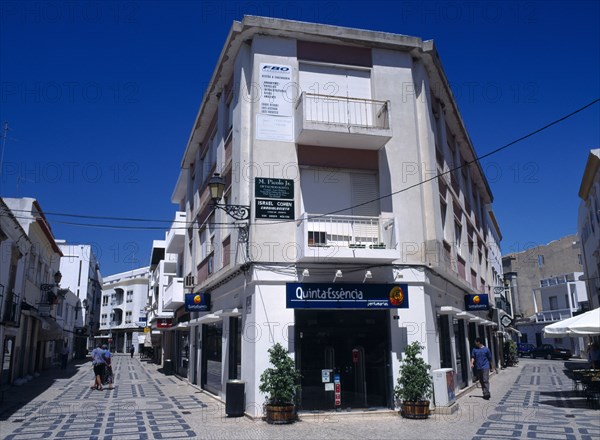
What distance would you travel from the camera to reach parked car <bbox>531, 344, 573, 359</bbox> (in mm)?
41662

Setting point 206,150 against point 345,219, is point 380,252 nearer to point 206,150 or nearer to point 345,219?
point 345,219

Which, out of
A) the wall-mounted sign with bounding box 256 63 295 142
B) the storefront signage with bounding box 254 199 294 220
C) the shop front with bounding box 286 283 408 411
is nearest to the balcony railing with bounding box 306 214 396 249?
the storefront signage with bounding box 254 199 294 220

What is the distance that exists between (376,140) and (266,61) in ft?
12.2

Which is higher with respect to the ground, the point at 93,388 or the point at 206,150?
the point at 206,150

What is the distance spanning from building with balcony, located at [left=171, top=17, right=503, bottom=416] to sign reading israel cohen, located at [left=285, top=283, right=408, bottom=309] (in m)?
0.03

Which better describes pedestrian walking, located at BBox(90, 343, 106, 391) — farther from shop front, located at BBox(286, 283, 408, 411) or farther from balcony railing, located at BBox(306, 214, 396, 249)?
balcony railing, located at BBox(306, 214, 396, 249)

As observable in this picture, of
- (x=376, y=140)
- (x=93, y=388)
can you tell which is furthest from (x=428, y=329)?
(x=93, y=388)

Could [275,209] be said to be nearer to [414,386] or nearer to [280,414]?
[280,414]

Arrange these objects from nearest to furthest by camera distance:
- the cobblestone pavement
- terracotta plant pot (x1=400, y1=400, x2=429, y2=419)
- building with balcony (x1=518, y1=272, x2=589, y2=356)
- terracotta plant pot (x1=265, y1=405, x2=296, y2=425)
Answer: the cobblestone pavement → terracotta plant pot (x1=265, y1=405, x2=296, y2=425) → terracotta plant pot (x1=400, y1=400, x2=429, y2=419) → building with balcony (x1=518, y1=272, x2=589, y2=356)

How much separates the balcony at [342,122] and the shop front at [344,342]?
12.7ft

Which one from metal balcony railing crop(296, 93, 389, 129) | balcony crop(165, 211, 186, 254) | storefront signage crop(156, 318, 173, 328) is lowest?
storefront signage crop(156, 318, 173, 328)

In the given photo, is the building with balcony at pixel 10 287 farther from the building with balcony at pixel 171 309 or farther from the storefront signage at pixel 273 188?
the storefront signage at pixel 273 188

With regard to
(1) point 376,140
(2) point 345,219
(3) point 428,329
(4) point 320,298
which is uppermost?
(1) point 376,140

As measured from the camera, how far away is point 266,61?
13539mm
